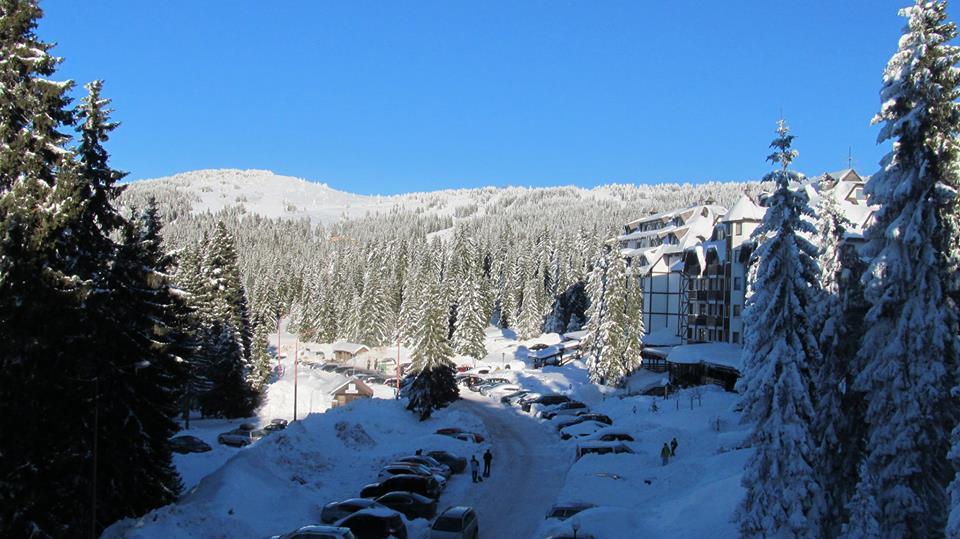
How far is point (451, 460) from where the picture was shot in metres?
37.4

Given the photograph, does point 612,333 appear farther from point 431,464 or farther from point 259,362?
point 431,464

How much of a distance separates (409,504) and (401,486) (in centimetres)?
217

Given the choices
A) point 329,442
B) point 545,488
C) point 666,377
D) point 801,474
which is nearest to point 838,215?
point 801,474

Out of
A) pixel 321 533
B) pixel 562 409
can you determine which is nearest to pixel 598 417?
pixel 562 409

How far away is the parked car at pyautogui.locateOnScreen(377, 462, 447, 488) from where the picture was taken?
32.5m

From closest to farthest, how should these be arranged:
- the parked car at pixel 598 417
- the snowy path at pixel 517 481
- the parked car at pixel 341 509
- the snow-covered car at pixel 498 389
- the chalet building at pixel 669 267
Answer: the parked car at pixel 341 509 < the snowy path at pixel 517 481 < the parked car at pixel 598 417 < the snow-covered car at pixel 498 389 < the chalet building at pixel 669 267

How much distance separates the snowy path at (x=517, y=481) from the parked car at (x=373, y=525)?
384 cm

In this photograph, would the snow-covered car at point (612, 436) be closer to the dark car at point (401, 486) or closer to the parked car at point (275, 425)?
the dark car at point (401, 486)

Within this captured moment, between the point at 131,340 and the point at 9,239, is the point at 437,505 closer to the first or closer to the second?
the point at 131,340

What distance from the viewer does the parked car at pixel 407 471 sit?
32531mm

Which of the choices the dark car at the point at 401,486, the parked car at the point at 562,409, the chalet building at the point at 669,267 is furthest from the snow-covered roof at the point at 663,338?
the dark car at the point at 401,486

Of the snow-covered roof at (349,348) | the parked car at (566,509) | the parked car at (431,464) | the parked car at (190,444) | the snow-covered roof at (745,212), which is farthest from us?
the snow-covered roof at (349,348)

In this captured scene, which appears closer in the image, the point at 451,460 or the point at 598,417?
the point at 451,460

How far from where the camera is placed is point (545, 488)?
33375 mm
